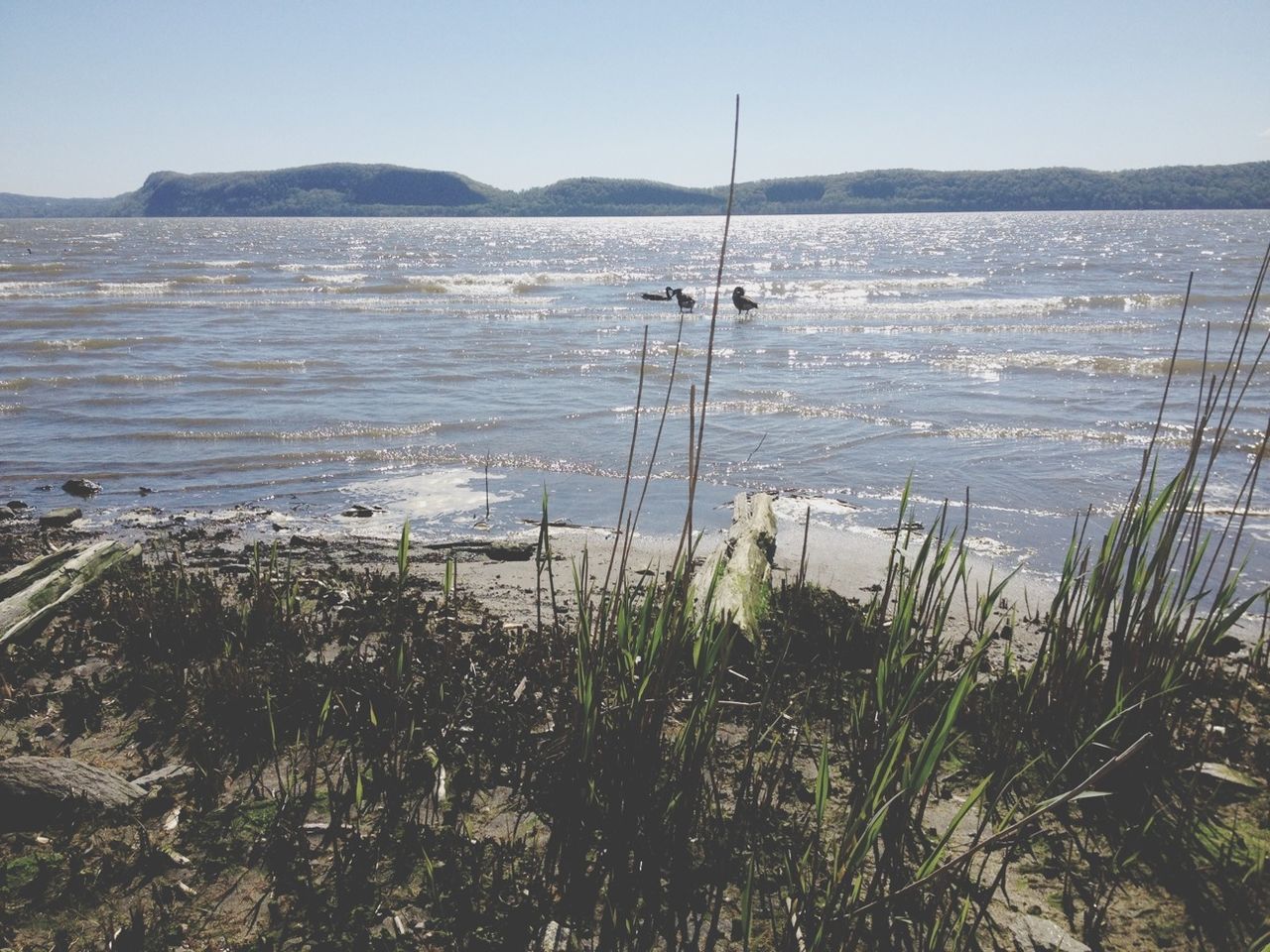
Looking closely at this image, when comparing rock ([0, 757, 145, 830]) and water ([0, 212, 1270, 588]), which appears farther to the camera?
water ([0, 212, 1270, 588])

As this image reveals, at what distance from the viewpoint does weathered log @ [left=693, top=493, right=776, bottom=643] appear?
4281 mm

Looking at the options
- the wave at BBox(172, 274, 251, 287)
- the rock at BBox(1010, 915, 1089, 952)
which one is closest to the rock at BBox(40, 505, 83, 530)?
the rock at BBox(1010, 915, 1089, 952)

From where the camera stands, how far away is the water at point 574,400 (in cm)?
895

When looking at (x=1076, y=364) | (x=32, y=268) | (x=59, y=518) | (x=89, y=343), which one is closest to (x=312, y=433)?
(x=59, y=518)

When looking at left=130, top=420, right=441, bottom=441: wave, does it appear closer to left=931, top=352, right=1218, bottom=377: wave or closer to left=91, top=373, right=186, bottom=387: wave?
left=91, top=373, right=186, bottom=387: wave

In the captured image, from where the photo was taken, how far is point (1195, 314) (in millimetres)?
24109

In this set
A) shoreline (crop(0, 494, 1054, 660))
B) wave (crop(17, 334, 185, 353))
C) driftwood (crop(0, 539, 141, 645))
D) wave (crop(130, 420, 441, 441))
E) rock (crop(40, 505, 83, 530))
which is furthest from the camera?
wave (crop(17, 334, 185, 353))

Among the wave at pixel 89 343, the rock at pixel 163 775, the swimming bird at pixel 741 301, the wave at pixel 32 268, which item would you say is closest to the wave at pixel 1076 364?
the swimming bird at pixel 741 301

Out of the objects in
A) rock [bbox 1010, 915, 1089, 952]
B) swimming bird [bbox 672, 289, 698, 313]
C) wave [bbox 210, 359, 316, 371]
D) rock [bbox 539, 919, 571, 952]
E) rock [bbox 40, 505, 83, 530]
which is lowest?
rock [bbox 40, 505, 83, 530]

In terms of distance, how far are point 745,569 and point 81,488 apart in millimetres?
7336

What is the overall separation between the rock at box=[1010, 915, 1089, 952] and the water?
4.42 metres

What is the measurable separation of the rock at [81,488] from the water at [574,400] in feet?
0.66

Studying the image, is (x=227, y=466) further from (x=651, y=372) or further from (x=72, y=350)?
(x=72, y=350)

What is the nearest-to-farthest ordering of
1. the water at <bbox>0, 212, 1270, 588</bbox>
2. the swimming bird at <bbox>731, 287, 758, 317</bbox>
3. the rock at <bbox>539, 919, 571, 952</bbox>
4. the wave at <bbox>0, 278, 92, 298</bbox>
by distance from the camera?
1. the rock at <bbox>539, 919, 571, 952</bbox>
2. the water at <bbox>0, 212, 1270, 588</bbox>
3. the swimming bird at <bbox>731, 287, 758, 317</bbox>
4. the wave at <bbox>0, 278, 92, 298</bbox>
